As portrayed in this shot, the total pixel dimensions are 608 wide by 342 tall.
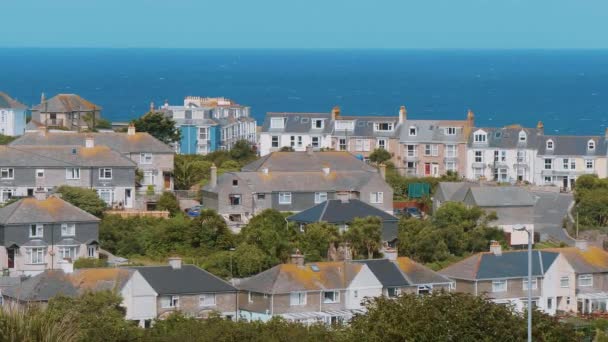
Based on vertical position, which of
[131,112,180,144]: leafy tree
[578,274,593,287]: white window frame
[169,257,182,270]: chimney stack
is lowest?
[578,274,593,287]: white window frame

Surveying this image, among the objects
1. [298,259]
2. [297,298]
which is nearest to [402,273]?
[298,259]

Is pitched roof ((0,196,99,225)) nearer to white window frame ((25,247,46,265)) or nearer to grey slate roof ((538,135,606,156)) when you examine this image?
white window frame ((25,247,46,265))

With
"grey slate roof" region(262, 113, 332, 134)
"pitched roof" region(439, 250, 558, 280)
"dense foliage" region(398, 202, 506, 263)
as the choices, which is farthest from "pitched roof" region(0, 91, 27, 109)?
"pitched roof" region(439, 250, 558, 280)

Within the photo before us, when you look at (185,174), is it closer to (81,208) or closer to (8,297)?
(81,208)

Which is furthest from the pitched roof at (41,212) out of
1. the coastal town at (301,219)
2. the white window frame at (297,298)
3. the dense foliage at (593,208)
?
the dense foliage at (593,208)

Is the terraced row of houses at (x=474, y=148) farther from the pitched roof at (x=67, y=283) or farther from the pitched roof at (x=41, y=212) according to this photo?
the pitched roof at (x=67, y=283)

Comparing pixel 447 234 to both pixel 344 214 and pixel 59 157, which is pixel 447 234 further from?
pixel 59 157

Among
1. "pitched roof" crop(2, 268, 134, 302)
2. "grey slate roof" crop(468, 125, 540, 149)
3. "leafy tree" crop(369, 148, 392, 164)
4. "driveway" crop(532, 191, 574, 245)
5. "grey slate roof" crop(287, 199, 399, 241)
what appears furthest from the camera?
"leafy tree" crop(369, 148, 392, 164)
